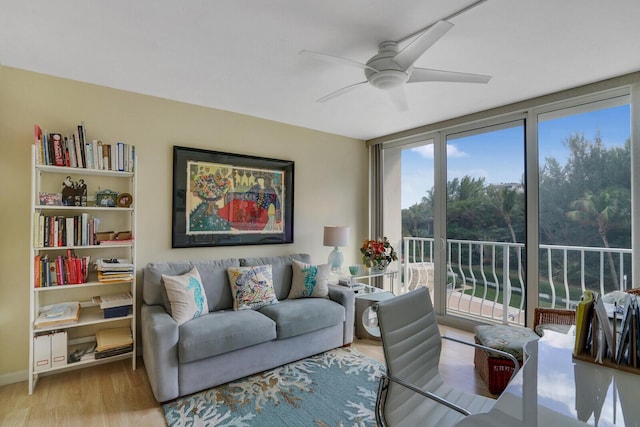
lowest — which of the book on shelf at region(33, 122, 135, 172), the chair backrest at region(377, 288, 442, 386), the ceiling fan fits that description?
the chair backrest at region(377, 288, 442, 386)

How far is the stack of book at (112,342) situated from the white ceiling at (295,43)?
7.37 ft

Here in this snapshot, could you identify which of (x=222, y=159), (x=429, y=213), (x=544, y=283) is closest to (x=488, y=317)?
(x=544, y=283)

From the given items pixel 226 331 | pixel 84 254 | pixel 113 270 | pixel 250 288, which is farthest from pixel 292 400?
pixel 84 254

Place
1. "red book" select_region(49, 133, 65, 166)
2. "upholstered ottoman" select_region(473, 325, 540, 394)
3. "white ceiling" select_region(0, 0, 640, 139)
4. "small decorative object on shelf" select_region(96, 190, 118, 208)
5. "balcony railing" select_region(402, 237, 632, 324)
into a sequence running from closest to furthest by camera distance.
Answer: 1. "white ceiling" select_region(0, 0, 640, 139)
2. "upholstered ottoman" select_region(473, 325, 540, 394)
3. "red book" select_region(49, 133, 65, 166)
4. "small decorative object on shelf" select_region(96, 190, 118, 208)
5. "balcony railing" select_region(402, 237, 632, 324)

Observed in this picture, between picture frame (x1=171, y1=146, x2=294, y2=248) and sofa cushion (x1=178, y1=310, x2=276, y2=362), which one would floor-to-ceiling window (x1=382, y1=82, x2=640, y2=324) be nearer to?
picture frame (x1=171, y1=146, x2=294, y2=248)

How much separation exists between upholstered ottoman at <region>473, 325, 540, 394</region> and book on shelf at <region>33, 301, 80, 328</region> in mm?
3265

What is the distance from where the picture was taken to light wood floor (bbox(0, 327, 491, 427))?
2076 mm

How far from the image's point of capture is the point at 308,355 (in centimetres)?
300

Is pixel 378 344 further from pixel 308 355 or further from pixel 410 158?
pixel 410 158

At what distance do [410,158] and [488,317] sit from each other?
233 centimetres

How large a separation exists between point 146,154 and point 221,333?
1891 mm

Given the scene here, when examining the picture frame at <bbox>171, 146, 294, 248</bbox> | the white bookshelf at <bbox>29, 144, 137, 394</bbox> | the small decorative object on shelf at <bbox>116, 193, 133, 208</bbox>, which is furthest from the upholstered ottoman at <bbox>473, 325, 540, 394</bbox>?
the small decorative object on shelf at <bbox>116, 193, 133, 208</bbox>

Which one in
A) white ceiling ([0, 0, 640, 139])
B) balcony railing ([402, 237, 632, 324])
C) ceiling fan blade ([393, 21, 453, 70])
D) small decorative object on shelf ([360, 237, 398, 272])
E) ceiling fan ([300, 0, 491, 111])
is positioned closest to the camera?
ceiling fan blade ([393, 21, 453, 70])

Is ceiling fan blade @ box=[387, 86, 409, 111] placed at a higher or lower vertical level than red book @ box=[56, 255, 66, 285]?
higher
